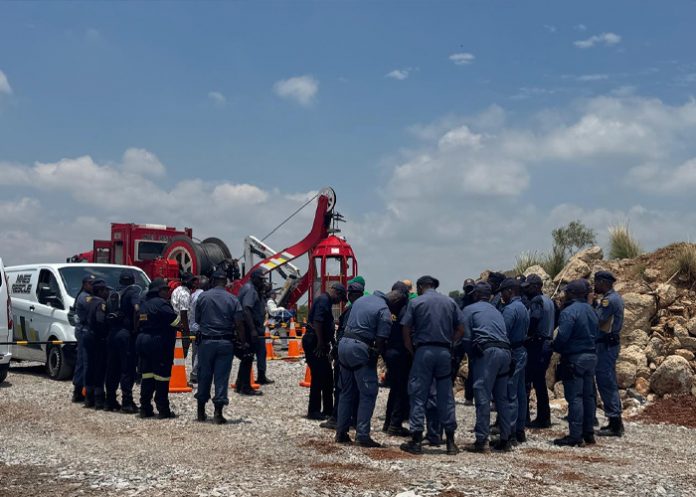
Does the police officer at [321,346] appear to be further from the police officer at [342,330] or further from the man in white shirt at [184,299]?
the man in white shirt at [184,299]

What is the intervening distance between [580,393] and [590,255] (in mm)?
7022

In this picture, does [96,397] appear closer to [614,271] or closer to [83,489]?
[83,489]

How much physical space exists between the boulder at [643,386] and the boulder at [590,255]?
10.5ft

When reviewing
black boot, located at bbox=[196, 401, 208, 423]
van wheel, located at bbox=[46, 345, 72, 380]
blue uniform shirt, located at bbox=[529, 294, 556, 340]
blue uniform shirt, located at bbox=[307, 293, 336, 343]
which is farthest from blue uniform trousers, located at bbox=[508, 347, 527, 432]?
van wheel, located at bbox=[46, 345, 72, 380]

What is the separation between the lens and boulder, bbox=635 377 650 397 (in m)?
12.9

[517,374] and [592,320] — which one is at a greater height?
[592,320]

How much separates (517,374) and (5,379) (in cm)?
912

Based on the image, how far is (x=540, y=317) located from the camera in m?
10.2

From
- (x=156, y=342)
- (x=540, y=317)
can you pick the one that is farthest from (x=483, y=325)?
(x=156, y=342)

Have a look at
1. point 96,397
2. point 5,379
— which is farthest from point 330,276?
point 96,397

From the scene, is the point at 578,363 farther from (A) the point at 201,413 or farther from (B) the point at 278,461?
(A) the point at 201,413

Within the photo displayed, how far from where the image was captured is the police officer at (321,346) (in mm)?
10336

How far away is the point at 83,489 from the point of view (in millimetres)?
6855

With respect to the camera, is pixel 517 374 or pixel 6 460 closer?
pixel 6 460
